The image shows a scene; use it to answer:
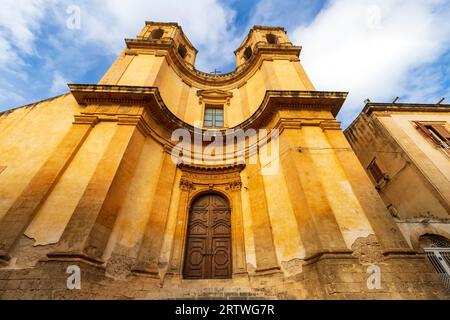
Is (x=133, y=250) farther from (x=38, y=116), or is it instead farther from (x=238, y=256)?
(x=38, y=116)

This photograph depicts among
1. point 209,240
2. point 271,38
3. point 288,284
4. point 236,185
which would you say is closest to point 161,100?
point 236,185

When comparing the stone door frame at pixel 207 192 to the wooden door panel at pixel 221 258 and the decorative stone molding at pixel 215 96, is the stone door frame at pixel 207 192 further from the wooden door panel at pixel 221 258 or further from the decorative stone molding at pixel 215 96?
the decorative stone molding at pixel 215 96

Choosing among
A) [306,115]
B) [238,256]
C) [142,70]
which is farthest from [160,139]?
[306,115]

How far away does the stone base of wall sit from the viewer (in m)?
4.70

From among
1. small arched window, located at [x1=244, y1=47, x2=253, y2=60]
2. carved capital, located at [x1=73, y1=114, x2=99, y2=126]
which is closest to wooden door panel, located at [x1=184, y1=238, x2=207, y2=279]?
carved capital, located at [x1=73, y1=114, x2=99, y2=126]

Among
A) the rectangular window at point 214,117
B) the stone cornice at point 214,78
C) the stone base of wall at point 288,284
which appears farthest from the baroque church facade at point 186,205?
the stone cornice at point 214,78

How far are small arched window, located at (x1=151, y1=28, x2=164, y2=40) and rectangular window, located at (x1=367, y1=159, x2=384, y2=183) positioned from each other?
15.3 metres

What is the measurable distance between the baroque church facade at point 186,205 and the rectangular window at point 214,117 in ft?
5.16

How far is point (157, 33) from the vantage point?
15.3 metres

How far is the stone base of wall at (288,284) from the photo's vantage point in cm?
470

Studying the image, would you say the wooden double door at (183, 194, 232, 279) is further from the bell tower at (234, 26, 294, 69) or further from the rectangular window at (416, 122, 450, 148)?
the bell tower at (234, 26, 294, 69)

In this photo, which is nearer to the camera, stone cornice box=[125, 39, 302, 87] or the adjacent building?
the adjacent building

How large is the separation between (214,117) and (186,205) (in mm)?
5942

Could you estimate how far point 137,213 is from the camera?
23.4ft
